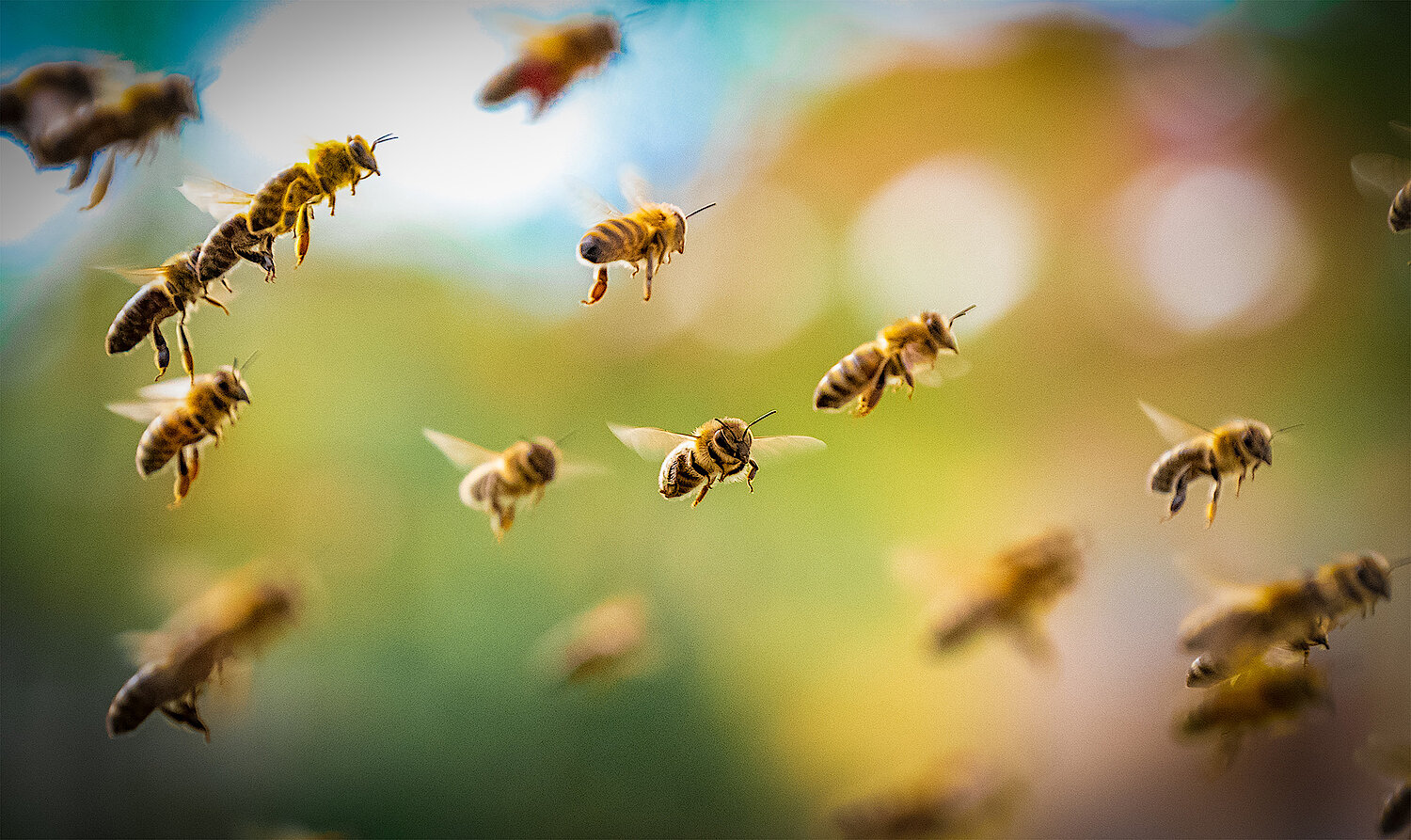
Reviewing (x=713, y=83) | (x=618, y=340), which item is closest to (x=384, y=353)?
(x=618, y=340)

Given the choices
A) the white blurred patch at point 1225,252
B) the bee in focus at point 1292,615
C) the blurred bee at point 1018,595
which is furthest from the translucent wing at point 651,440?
the white blurred patch at point 1225,252

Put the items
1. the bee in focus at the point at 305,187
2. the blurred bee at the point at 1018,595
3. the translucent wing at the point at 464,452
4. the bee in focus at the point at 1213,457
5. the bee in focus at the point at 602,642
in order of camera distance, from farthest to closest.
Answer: the bee in focus at the point at 602,642 < the blurred bee at the point at 1018,595 < the translucent wing at the point at 464,452 < the bee in focus at the point at 1213,457 < the bee in focus at the point at 305,187

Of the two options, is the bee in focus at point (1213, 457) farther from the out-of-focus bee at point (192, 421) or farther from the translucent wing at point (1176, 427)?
the out-of-focus bee at point (192, 421)

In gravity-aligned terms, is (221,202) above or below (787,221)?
below

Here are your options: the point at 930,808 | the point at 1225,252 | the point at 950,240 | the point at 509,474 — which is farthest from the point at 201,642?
the point at 1225,252

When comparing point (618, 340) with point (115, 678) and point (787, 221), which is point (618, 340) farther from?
point (115, 678)
